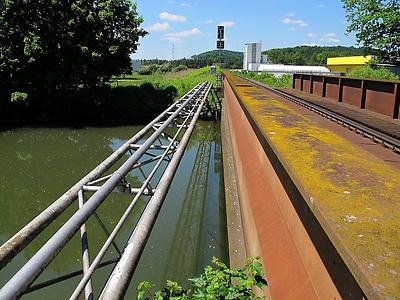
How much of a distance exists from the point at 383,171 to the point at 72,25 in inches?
1058

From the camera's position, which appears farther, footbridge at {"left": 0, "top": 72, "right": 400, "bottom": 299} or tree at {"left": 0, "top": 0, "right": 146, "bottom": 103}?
tree at {"left": 0, "top": 0, "right": 146, "bottom": 103}

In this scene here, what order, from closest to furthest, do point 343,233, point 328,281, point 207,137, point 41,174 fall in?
point 343,233, point 328,281, point 41,174, point 207,137

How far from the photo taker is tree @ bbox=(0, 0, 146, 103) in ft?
84.7

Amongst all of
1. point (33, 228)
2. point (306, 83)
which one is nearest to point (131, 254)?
point (33, 228)

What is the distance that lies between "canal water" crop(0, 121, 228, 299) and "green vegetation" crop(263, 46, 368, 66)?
11324 centimetres

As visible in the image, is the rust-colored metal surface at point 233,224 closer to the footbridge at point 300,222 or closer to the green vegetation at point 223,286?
the footbridge at point 300,222

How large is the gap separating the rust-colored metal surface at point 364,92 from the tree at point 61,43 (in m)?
16.4

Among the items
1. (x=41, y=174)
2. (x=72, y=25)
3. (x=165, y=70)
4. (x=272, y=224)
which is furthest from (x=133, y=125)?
(x=165, y=70)

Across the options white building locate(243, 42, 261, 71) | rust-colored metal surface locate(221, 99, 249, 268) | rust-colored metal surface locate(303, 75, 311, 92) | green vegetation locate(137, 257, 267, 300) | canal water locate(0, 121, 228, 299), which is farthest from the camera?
white building locate(243, 42, 261, 71)

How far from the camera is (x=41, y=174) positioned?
1597cm

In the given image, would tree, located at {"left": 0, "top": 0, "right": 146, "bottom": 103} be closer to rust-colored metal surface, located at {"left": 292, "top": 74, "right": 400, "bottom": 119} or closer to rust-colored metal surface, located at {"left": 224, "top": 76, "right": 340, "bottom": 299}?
rust-colored metal surface, located at {"left": 292, "top": 74, "right": 400, "bottom": 119}

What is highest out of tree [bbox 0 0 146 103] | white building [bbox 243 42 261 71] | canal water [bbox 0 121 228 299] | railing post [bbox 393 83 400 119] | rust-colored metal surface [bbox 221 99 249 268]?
white building [bbox 243 42 261 71]

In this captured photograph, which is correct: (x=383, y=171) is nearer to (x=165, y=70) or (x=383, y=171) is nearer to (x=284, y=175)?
(x=284, y=175)

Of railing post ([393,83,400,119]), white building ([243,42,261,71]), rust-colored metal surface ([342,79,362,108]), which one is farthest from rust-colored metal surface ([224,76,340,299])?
white building ([243,42,261,71])
